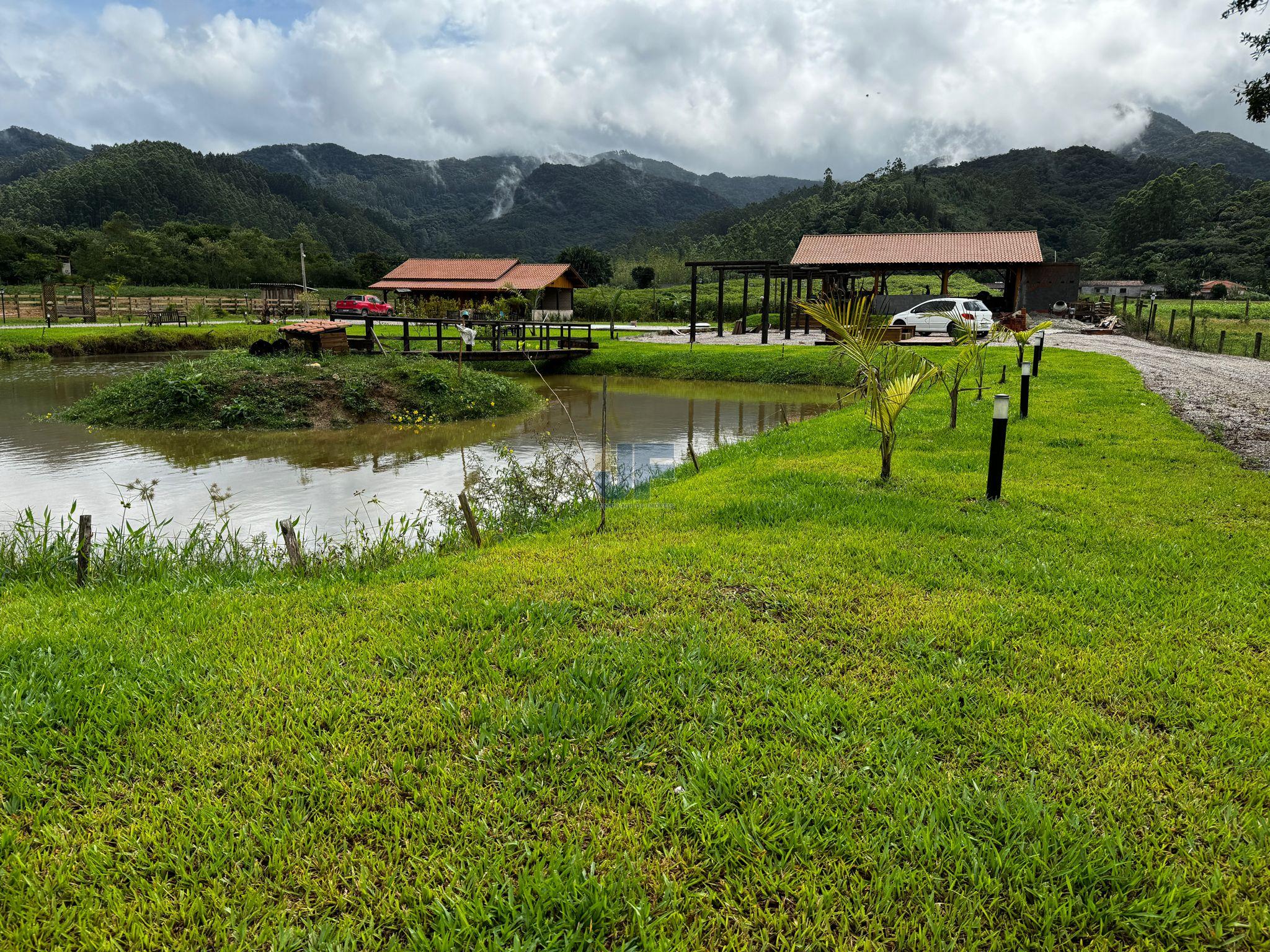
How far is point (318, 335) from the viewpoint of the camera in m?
15.7

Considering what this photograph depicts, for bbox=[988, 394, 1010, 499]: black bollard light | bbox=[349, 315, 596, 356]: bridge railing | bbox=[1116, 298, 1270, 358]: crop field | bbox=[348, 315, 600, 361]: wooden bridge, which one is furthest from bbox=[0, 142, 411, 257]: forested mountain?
bbox=[988, 394, 1010, 499]: black bollard light

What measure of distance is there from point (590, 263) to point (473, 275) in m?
21.9

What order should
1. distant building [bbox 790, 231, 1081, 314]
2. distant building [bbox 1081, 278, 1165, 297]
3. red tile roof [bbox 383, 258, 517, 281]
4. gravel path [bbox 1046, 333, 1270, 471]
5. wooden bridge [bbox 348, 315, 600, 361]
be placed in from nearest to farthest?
1. gravel path [bbox 1046, 333, 1270, 471]
2. wooden bridge [bbox 348, 315, 600, 361]
3. distant building [bbox 790, 231, 1081, 314]
4. red tile roof [bbox 383, 258, 517, 281]
5. distant building [bbox 1081, 278, 1165, 297]

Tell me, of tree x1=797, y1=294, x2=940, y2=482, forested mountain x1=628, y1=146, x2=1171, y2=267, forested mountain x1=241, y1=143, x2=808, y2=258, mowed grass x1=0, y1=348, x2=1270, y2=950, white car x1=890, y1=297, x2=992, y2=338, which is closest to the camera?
mowed grass x1=0, y1=348, x2=1270, y2=950

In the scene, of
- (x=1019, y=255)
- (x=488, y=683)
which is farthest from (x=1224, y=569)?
(x=1019, y=255)

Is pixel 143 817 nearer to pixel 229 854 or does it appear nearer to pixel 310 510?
pixel 229 854

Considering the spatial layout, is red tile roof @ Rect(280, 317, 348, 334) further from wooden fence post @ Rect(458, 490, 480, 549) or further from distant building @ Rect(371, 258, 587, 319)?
distant building @ Rect(371, 258, 587, 319)

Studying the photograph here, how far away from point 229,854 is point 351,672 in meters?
1.07

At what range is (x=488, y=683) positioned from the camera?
3088mm

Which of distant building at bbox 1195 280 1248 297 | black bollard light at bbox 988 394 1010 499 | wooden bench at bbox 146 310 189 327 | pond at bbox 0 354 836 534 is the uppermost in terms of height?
distant building at bbox 1195 280 1248 297

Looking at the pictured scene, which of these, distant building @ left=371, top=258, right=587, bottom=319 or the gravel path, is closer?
the gravel path

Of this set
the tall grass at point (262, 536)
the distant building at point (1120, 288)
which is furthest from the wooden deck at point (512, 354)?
the distant building at point (1120, 288)

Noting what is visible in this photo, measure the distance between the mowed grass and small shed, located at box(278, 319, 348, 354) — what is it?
12012mm

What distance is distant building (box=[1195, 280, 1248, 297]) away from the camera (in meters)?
A: 54.1
